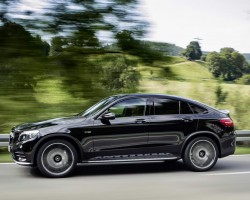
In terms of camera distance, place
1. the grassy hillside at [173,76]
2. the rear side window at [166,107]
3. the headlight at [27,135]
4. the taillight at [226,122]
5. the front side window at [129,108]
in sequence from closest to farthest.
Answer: the grassy hillside at [173,76]
the headlight at [27,135]
the front side window at [129,108]
the rear side window at [166,107]
the taillight at [226,122]

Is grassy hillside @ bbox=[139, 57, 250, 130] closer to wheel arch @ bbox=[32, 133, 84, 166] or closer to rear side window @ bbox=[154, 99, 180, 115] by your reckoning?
rear side window @ bbox=[154, 99, 180, 115]

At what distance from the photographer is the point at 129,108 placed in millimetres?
9258

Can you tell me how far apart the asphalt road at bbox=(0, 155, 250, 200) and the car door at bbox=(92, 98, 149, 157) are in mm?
486

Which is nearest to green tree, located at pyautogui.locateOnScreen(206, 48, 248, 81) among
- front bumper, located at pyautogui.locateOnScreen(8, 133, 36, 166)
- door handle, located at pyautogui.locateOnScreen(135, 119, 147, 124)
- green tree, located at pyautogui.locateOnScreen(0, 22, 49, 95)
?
door handle, located at pyautogui.locateOnScreen(135, 119, 147, 124)

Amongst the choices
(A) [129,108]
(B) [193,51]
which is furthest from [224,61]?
(A) [129,108]

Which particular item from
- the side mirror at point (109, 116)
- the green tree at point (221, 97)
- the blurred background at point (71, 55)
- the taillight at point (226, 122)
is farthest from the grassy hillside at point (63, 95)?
the green tree at point (221, 97)

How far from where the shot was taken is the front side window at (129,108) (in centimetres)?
912

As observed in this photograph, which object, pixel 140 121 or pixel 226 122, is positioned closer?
pixel 140 121

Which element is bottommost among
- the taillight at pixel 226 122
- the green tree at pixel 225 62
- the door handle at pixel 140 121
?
the taillight at pixel 226 122

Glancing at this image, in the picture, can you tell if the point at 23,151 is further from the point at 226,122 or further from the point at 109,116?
the point at 226,122

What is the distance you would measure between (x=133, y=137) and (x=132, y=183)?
1190mm

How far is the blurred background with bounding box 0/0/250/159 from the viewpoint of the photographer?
16.6 feet

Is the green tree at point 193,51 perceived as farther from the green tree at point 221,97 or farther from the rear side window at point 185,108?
the green tree at point 221,97

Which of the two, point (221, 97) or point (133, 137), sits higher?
point (221, 97)
